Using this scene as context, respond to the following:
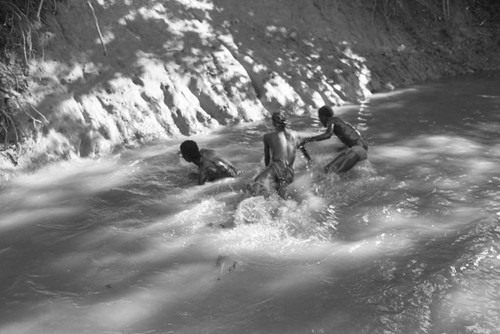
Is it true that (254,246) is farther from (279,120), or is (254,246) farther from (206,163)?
(279,120)

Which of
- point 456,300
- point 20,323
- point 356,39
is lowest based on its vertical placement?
point 456,300

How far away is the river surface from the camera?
3.61m

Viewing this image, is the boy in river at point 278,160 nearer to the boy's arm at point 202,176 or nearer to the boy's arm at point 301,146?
the boy's arm at point 301,146

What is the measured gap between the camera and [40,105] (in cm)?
692

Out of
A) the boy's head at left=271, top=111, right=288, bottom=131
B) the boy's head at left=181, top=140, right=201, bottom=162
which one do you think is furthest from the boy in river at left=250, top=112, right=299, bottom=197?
the boy's head at left=181, top=140, right=201, bottom=162

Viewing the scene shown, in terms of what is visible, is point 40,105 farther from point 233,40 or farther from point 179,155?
point 233,40

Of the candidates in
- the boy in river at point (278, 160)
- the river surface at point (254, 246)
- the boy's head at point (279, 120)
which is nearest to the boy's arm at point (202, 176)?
the river surface at point (254, 246)

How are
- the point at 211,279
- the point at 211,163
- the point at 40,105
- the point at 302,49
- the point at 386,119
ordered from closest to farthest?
1. the point at 211,279
2. the point at 211,163
3. the point at 40,105
4. the point at 386,119
5. the point at 302,49

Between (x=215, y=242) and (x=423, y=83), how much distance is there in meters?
7.98

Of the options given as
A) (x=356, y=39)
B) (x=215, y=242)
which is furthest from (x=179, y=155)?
(x=356, y=39)

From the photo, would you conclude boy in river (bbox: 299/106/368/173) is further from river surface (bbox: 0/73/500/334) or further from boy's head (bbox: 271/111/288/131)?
boy's head (bbox: 271/111/288/131)

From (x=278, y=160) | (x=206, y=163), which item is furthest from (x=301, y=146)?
(x=206, y=163)

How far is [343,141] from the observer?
22.6ft

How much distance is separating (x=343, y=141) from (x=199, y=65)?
9.99ft
